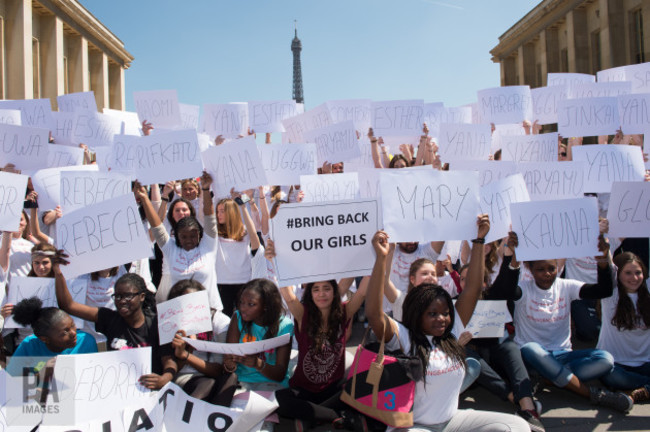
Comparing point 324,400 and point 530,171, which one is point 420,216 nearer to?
point 324,400

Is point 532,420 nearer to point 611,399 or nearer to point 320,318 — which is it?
point 611,399

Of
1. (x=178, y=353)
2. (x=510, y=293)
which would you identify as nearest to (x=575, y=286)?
(x=510, y=293)

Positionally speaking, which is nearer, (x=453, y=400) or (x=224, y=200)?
(x=453, y=400)

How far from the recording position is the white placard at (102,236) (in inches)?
162

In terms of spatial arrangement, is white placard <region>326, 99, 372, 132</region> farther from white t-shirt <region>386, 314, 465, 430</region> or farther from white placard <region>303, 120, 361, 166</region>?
white t-shirt <region>386, 314, 465, 430</region>

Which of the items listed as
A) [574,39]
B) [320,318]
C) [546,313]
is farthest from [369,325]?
[574,39]

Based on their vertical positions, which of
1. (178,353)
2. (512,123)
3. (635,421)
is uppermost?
(512,123)

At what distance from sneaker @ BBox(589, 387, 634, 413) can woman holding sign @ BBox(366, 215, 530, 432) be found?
1306mm

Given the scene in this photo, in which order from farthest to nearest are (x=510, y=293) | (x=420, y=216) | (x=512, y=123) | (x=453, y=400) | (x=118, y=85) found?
1. (x=118, y=85)
2. (x=512, y=123)
3. (x=510, y=293)
4. (x=420, y=216)
5. (x=453, y=400)

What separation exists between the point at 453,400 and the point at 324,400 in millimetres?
1114

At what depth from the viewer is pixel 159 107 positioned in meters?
8.44

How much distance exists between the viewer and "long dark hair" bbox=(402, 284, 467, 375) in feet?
11.4

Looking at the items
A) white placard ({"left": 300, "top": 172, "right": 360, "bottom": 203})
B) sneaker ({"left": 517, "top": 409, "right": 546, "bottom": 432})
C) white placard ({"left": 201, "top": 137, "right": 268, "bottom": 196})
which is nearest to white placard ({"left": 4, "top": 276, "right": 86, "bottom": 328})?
white placard ({"left": 201, "top": 137, "right": 268, "bottom": 196})

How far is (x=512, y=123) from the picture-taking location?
8.59 meters
